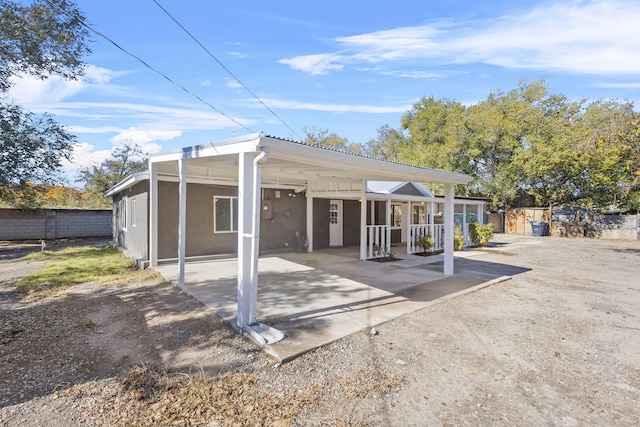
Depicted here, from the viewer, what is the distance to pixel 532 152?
19500 mm

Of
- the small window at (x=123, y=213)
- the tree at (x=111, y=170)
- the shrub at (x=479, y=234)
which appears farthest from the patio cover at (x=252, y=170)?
the tree at (x=111, y=170)

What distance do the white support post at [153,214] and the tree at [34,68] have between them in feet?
21.1

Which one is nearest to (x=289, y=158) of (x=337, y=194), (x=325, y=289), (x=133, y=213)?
(x=325, y=289)

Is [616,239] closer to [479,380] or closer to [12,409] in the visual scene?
[479,380]

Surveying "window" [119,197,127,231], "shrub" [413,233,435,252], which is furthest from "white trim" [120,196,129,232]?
"shrub" [413,233,435,252]

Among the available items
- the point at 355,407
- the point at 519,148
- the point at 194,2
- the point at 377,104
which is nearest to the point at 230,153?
the point at 355,407

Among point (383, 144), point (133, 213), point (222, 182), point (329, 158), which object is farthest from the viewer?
point (383, 144)

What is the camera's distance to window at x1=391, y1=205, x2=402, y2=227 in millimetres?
14956

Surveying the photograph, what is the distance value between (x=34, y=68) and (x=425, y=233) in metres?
15.6

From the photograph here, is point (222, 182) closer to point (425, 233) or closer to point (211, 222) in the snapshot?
point (211, 222)

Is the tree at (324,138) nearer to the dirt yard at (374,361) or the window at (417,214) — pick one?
the window at (417,214)

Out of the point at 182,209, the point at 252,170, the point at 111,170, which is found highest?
the point at 111,170

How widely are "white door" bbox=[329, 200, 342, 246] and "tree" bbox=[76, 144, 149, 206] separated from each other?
57.4 feet

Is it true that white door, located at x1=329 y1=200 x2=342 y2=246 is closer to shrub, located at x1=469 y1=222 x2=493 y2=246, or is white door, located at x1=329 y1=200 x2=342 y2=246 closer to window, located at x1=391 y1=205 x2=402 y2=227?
window, located at x1=391 y1=205 x2=402 y2=227
